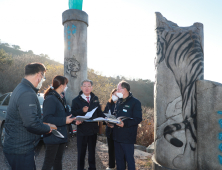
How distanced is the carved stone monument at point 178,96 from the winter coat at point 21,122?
2109 mm

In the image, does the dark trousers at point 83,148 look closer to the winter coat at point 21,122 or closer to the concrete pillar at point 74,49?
the winter coat at point 21,122

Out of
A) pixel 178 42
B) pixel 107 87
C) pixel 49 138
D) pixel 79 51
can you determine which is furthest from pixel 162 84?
pixel 107 87

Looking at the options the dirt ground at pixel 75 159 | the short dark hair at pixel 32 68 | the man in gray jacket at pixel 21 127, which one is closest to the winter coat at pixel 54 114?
the man in gray jacket at pixel 21 127

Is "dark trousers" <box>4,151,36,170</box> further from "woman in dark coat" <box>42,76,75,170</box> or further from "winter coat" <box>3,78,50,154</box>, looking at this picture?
"woman in dark coat" <box>42,76,75,170</box>

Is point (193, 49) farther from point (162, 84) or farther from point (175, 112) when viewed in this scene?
point (175, 112)

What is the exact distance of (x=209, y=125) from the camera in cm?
269

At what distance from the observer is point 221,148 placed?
2596 millimetres

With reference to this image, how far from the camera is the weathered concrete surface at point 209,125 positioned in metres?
2.62

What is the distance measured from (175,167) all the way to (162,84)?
4.88 ft

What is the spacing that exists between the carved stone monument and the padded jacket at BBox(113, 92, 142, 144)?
0.48 meters

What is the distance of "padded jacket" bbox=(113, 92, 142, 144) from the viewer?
2787mm

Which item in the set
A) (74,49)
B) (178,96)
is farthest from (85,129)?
(74,49)

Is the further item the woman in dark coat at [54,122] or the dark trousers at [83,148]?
the dark trousers at [83,148]

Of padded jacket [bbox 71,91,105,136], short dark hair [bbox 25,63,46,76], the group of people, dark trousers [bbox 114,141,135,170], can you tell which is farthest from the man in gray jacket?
dark trousers [bbox 114,141,135,170]
